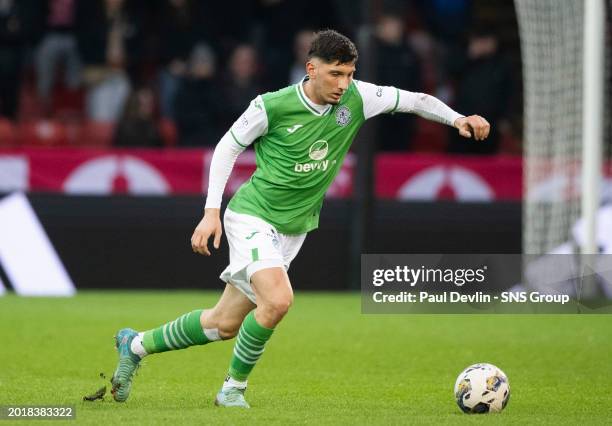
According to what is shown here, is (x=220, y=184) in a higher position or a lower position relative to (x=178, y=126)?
higher

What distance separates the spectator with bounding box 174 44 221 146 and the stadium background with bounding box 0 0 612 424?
2cm

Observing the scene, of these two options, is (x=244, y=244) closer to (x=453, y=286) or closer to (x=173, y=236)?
(x=453, y=286)

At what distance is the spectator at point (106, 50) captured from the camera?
53.0 ft

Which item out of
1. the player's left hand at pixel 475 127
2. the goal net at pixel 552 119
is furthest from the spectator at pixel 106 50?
the player's left hand at pixel 475 127

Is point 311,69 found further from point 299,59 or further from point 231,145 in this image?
point 299,59

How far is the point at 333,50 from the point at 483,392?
181 cm

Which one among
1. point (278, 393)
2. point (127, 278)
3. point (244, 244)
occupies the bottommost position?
point (127, 278)

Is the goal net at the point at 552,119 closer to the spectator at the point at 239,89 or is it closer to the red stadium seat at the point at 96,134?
the spectator at the point at 239,89

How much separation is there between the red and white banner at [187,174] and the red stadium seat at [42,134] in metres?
1.89

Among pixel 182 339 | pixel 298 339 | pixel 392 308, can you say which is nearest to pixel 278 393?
pixel 182 339

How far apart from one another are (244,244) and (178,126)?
29.3 feet

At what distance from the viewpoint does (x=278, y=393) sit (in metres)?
7.35

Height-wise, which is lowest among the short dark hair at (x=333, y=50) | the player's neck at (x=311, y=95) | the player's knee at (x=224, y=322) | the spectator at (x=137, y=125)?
the spectator at (x=137, y=125)

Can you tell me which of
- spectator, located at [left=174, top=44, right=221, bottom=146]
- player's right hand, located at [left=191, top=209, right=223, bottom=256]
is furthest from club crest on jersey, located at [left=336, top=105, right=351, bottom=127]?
spectator, located at [left=174, top=44, right=221, bottom=146]
